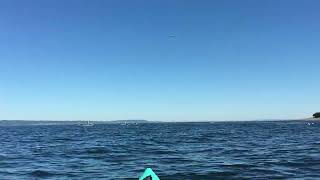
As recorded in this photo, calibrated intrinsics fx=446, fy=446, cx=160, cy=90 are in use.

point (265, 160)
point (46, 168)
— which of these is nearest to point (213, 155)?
point (265, 160)

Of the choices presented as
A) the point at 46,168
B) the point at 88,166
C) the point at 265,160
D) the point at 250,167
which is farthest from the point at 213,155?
the point at 46,168

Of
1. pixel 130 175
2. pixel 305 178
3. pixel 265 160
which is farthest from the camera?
pixel 265 160

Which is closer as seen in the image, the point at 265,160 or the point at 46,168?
the point at 46,168

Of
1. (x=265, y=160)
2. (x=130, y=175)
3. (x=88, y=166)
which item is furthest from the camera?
(x=265, y=160)

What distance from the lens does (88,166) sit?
95.1 feet

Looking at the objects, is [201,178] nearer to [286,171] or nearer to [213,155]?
[286,171]

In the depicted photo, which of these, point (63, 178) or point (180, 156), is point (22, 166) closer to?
point (63, 178)

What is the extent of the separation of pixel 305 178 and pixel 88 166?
13588 millimetres

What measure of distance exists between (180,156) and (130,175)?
1103cm

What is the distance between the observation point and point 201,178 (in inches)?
934

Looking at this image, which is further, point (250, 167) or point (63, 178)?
point (250, 167)

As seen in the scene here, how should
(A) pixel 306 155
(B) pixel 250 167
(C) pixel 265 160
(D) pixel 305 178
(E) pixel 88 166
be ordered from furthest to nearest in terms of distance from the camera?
1. (A) pixel 306 155
2. (C) pixel 265 160
3. (E) pixel 88 166
4. (B) pixel 250 167
5. (D) pixel 305 178

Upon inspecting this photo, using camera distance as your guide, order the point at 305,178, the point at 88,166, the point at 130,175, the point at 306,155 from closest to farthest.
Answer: the point at 305,178
the point at 130,175
the point at 88,166
the point at 306,155

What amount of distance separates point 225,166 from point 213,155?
7.21m
